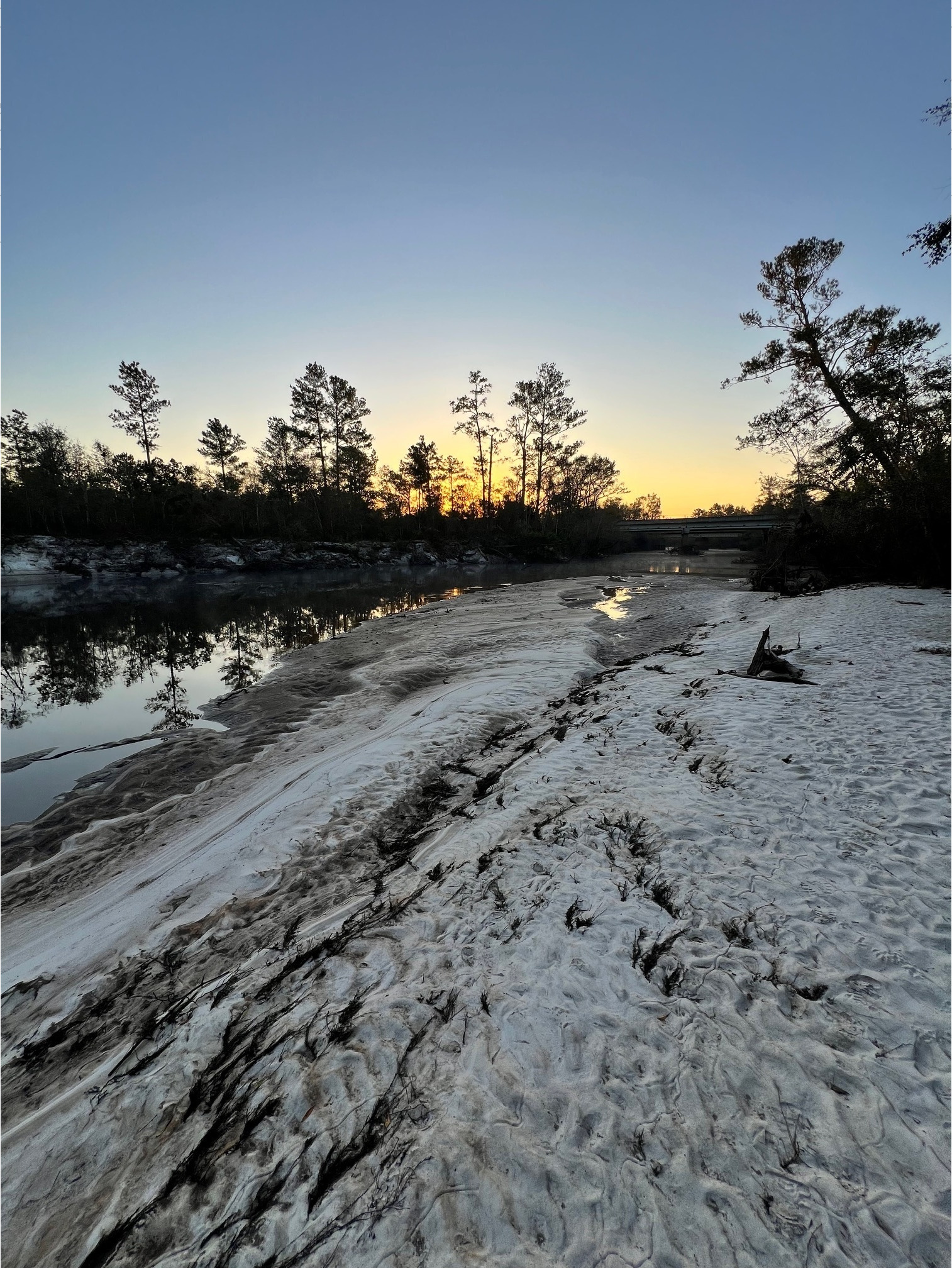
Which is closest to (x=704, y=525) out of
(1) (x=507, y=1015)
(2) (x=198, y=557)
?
(2) (x=198, y=557)

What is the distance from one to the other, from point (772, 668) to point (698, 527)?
2554 inches

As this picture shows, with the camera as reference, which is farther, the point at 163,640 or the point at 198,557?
the point at 198,557

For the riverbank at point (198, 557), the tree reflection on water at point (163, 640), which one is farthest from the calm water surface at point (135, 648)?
the riverbank at point (198, 557)

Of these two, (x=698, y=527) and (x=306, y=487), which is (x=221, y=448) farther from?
(x=698, y=527)

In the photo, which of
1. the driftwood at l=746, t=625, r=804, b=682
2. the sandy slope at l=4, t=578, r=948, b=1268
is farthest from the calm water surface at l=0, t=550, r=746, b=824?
the driftwood at l=746, t=625, r=804, b=682

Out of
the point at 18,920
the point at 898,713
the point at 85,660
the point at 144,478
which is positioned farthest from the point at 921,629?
the point at 144,478

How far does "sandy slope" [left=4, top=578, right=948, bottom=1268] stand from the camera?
2.16m

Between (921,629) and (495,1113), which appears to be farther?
(921,629)

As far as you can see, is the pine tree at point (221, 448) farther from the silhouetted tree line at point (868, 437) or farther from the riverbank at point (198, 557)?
the silhouetted tree line at point (868, 437)

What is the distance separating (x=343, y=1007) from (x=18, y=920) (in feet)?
13.2

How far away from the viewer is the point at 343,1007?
10.8 ft

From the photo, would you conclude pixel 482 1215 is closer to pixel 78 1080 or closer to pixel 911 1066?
pixel 911 1066

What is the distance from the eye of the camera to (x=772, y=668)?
9.73 m

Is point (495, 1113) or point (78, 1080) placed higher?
point (495, 1113)
